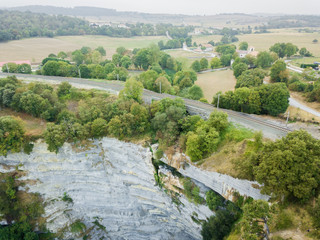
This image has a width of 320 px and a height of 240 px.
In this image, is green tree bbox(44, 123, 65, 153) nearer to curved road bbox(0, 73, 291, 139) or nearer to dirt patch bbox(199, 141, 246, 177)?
curved road bbox(0, 73, 291, 139)

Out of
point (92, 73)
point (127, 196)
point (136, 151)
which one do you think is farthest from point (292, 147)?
point (92, 73)

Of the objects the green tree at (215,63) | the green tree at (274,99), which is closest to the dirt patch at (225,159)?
the green tree at (274,99)

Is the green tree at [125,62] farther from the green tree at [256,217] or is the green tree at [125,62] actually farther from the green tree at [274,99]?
the green tree at [256,217]

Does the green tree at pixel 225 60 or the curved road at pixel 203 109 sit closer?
the curved road at pixel 203 109

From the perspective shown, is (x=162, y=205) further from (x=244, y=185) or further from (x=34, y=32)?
(x=34, y=32)

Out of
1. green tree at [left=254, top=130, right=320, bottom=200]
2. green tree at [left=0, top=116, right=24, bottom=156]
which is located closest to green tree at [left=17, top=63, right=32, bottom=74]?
green tree at [left=0, top=116, right=24, bottom=156]
